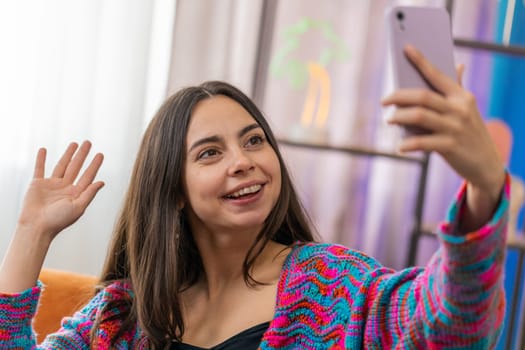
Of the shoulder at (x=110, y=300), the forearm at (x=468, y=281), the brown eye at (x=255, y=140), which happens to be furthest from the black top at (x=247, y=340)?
the forearm at (x=468, y=281)

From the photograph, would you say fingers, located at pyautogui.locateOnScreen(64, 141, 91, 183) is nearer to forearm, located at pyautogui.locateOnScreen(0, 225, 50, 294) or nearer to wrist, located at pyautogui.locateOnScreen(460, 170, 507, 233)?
forearm, located at pyautogui.locateOnScreen(0, 225, 50, 294)

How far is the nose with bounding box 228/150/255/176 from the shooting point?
1381mm

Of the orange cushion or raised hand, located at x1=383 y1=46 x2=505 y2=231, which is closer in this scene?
raised hand, located at x1=383 y1=46 x2=505 y2=231

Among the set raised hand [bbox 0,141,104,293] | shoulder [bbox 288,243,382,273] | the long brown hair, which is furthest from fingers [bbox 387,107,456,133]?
raised hand [bbox 0,141,104,293]

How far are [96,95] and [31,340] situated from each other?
110cm

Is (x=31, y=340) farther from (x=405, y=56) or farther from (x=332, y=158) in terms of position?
(x=332, y=158)

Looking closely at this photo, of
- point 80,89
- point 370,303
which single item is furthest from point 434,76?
point 80,89

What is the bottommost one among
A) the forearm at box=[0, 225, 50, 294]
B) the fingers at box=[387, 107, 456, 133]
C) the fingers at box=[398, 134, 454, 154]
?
the forearm at box=[0, 225, 50, 294]

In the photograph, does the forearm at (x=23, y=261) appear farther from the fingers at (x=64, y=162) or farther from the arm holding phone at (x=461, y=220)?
the arm holding phone at (x=461, y=220)

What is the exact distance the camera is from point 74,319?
4.97 feet

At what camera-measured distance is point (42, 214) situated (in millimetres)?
1428

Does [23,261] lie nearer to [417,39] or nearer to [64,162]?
[64,162]

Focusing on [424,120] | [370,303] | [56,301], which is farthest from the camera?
[56,301]

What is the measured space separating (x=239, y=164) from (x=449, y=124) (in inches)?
24.4
